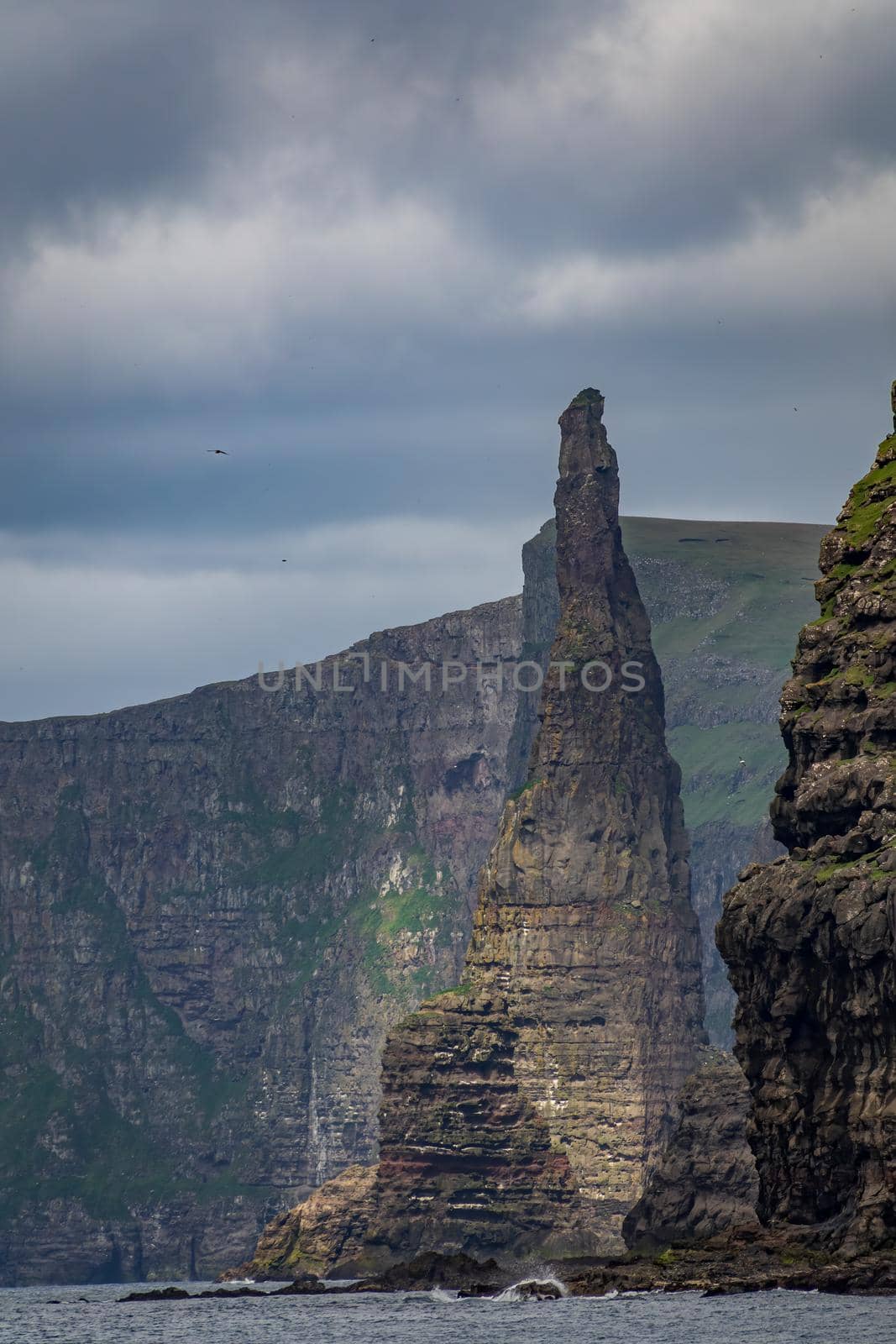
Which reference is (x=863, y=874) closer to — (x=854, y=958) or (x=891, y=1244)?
(x=854, y=958)

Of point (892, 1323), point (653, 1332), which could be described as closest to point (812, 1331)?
point (892, 1323)

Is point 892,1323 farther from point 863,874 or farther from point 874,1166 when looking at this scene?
point 863,874

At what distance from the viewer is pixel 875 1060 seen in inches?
7731

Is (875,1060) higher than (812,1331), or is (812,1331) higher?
(875,1060)

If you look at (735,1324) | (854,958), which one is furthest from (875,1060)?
(735,1324)

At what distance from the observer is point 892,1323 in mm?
177875

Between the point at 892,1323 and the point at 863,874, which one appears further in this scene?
the point at 863,874

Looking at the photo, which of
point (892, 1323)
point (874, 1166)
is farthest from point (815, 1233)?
point (892, 1323)

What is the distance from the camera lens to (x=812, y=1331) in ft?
599

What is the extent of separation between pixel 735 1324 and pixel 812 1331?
11.8 m

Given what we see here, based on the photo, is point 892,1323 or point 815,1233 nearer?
point 892,1323

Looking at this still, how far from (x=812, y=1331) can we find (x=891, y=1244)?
10.1 meters

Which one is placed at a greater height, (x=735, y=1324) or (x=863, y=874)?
(x=863, y=874)

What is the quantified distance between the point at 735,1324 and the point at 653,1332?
7788 mm
